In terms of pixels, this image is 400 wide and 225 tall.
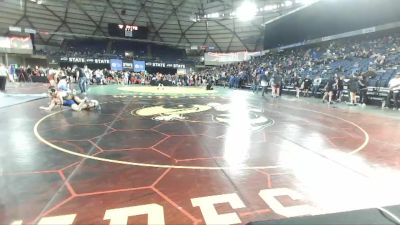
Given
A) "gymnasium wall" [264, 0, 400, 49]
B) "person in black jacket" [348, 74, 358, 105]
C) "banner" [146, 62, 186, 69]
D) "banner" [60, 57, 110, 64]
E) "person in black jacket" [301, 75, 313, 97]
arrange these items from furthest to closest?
"banner" [146, 62, 186, 69] → "banner" [60, 57, 110, 64] → "gymnasium wall" [264, 0, 400, 49] → "person in black jacket" [301, 75, 313, 97] → "person in black jacket" [348, 74, 358, 105]

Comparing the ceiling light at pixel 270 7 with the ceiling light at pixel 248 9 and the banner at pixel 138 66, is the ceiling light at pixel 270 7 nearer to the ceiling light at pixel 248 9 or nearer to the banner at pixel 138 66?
the ceiling light at pixel 248 9

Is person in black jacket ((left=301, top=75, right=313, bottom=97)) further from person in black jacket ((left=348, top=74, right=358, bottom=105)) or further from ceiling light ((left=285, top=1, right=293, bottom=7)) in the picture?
ceiling light ((left=285, top=1, right=293, bottom=7))

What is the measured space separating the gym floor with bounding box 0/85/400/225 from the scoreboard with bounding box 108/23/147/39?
3765 centimetres

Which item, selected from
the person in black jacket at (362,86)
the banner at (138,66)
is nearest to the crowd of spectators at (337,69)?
the person in black jacket at (362,86)

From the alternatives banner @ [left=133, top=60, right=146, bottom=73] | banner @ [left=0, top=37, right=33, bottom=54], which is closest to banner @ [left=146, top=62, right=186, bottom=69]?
banner @ [left=133, top=60, right=146, bottom=73]

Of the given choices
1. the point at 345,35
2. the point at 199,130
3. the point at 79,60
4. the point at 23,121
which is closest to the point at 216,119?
the point at 199,130

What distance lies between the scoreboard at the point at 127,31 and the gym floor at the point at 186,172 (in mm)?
37649

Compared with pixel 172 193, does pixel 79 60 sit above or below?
above

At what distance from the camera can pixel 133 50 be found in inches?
1854

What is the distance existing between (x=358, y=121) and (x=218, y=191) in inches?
285

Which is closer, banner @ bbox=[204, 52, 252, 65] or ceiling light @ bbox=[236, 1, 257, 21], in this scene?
ceiling light @ bbox=[236, 1, 257, 21]

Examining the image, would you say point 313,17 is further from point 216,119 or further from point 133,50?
point 133,50

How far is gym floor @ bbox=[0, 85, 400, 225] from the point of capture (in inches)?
109

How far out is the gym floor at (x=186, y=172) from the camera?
278 centimetres
